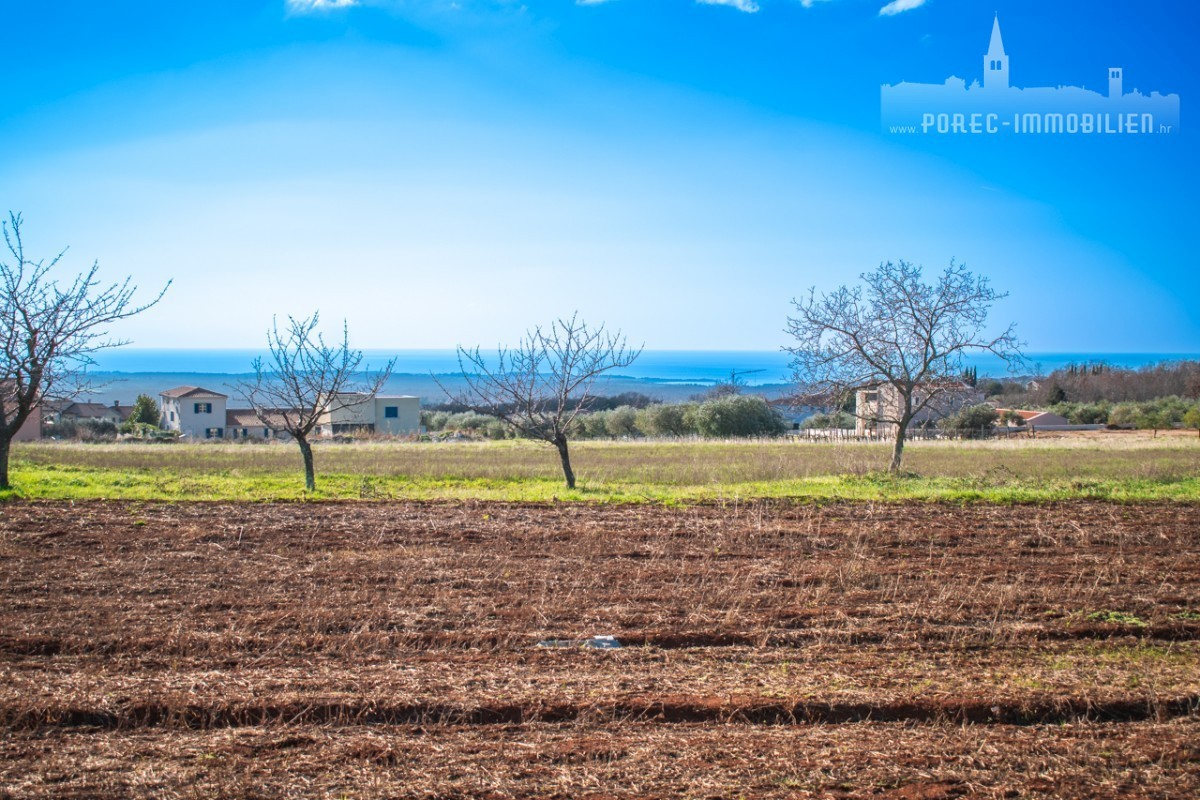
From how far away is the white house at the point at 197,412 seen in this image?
76562mm

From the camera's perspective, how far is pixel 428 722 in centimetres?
551

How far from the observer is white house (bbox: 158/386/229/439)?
7656 centimetres

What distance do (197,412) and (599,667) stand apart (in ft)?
262

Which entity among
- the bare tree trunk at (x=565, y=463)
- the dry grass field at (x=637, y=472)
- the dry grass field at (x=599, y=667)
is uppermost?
the bare tree trunk at (x=565, y=463)

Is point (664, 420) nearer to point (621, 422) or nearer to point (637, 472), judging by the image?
point (621, 422)

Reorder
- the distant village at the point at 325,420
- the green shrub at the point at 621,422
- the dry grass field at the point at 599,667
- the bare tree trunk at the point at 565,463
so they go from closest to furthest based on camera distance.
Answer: the dry grass field at the point at 599,667 → the bare tree trunk at the point at 565,463 → the distant village at the point at 325,420 → the green shrub at the point at 621,422

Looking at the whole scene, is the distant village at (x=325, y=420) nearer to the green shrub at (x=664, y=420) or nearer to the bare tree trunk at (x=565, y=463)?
the green shrub at (x=664, y=420)

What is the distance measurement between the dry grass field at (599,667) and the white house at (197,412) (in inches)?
2829

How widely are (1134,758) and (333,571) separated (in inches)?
309

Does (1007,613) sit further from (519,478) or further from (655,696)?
(519,478)

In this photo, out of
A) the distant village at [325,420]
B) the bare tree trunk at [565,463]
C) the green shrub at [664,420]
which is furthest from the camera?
the green shrub at [664,420]

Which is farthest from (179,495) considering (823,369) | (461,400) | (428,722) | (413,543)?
(823,369)

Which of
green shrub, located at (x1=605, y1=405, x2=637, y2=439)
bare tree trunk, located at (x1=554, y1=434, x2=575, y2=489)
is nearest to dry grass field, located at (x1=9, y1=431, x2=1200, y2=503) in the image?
bare tree trunk, located at (x1=554, y1=434, x2=575, y2=489)

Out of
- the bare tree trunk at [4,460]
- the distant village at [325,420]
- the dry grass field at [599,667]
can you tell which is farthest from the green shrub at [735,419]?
the dry grass field at [599,667]
